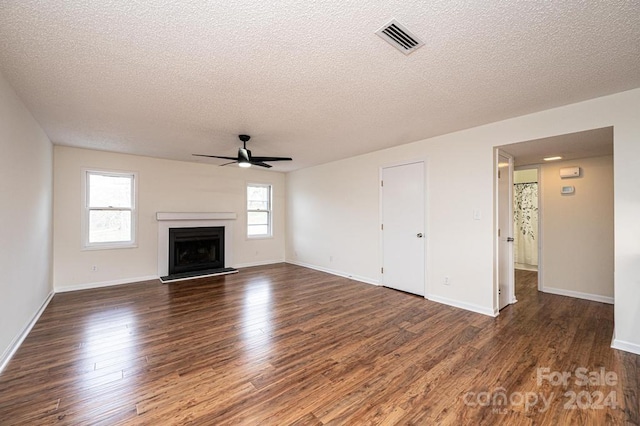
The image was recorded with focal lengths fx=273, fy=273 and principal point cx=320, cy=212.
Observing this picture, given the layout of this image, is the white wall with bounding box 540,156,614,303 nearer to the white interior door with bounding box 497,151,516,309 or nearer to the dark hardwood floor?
the dark hardwood floor

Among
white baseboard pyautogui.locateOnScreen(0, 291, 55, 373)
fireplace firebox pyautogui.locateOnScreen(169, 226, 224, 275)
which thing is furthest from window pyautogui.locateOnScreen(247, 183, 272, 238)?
white baseboard pyautogui.locateOnScreen(0, 291, 55, 373)

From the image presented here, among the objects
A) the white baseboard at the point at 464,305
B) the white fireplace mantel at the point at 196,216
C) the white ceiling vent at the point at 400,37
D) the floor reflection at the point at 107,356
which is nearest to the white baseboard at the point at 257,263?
the white fireplace mantel at the point at 196,216

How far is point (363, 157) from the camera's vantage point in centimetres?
538

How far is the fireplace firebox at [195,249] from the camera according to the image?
19.2ft

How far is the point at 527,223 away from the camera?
6844 mm

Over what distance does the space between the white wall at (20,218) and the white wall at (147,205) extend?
0.92m

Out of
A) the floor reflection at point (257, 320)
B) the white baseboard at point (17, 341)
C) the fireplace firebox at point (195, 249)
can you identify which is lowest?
the floor reflection at point (257, 320)

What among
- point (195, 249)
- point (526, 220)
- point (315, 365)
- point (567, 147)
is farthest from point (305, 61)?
point (526, 220)

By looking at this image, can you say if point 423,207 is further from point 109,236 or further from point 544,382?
point 109,236

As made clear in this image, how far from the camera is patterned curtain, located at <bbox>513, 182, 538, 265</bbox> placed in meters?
6.75

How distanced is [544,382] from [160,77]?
4054mm

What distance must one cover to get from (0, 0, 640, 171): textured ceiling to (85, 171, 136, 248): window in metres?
1.80

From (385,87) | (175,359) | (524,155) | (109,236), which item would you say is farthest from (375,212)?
(109,236)

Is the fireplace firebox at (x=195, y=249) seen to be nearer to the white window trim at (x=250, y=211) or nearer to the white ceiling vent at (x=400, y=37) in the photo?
the white window trim at (x=250, y=211)
